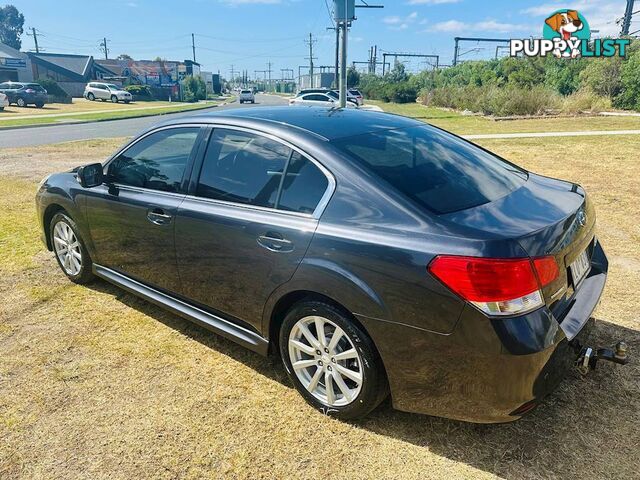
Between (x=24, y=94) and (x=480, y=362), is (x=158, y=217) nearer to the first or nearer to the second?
(x=480, y=362)

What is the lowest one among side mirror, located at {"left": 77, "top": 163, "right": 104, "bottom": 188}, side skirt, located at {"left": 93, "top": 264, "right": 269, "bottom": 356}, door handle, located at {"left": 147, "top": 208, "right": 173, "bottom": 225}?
side skirt, located at {"left": 93, "top": 264, "right": 269, "bottom": 356}

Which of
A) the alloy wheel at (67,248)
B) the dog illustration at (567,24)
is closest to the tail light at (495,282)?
the alloy wheel at (67,248)

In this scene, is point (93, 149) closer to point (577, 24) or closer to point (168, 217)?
point (168, 217)

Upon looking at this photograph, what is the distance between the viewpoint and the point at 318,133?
9.50 ft

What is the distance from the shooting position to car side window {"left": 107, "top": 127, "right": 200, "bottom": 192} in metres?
3.44

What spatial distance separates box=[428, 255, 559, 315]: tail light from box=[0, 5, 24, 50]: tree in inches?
5699

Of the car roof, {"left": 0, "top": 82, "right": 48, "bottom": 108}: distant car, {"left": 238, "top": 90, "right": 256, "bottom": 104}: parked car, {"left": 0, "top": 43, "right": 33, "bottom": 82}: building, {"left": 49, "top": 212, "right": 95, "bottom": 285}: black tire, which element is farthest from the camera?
{"left": 238, "top": 90, "right": 256, "bottom": 104}: parked car

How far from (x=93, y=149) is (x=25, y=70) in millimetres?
52369

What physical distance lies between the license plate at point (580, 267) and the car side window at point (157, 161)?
8.10 feet

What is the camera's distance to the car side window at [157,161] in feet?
11.3

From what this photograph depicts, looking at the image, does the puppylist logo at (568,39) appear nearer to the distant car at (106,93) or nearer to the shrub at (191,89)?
the distant car at (106,93)

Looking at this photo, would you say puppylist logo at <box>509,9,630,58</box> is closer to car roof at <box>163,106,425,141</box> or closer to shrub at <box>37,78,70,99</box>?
car roof at <box>163,106,425,141</box>

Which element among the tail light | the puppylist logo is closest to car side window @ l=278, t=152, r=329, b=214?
the tail light

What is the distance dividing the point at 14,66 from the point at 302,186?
6552 centimetres
